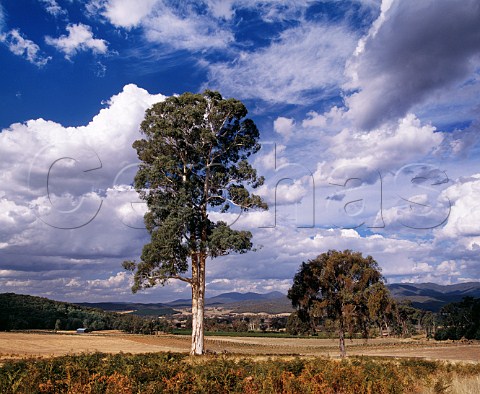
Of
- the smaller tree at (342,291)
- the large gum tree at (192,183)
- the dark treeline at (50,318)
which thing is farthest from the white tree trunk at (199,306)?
the dark treeline at (50,318)

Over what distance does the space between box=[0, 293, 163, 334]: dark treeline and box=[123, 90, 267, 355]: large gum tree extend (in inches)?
2899

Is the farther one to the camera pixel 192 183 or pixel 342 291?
pixel 342 291

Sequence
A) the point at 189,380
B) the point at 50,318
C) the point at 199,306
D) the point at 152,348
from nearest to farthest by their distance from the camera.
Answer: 1. the point at 189,380
2. the point at 199,306
3. the point at 152,348
4. the point at 50,318

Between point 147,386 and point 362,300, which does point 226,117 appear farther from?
point 147,386

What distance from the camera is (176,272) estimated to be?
33438mm

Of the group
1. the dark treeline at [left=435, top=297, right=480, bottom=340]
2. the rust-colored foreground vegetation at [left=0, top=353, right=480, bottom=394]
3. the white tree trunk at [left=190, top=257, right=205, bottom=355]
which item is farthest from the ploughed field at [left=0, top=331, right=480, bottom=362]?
the dark treeline at [left=435, top=297, right=480, bottom=340]

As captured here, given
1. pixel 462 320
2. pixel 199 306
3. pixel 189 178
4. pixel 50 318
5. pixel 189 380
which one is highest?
pixel 189 178

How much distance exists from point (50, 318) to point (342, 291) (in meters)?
91.4

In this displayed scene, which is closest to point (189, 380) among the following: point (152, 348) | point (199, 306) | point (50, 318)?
point (199, 306)

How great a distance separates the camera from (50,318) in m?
113

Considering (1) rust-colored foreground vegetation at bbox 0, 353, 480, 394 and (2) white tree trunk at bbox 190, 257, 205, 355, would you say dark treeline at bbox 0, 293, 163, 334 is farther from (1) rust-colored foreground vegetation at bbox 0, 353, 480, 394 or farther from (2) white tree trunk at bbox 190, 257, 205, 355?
(1) rust-colored foreground vegetation at bbox 0, 353, 480, 394

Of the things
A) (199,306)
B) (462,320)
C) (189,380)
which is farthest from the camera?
(462,320)

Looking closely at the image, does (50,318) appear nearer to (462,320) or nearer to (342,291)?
(342,291)

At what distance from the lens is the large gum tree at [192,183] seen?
3250 cm
